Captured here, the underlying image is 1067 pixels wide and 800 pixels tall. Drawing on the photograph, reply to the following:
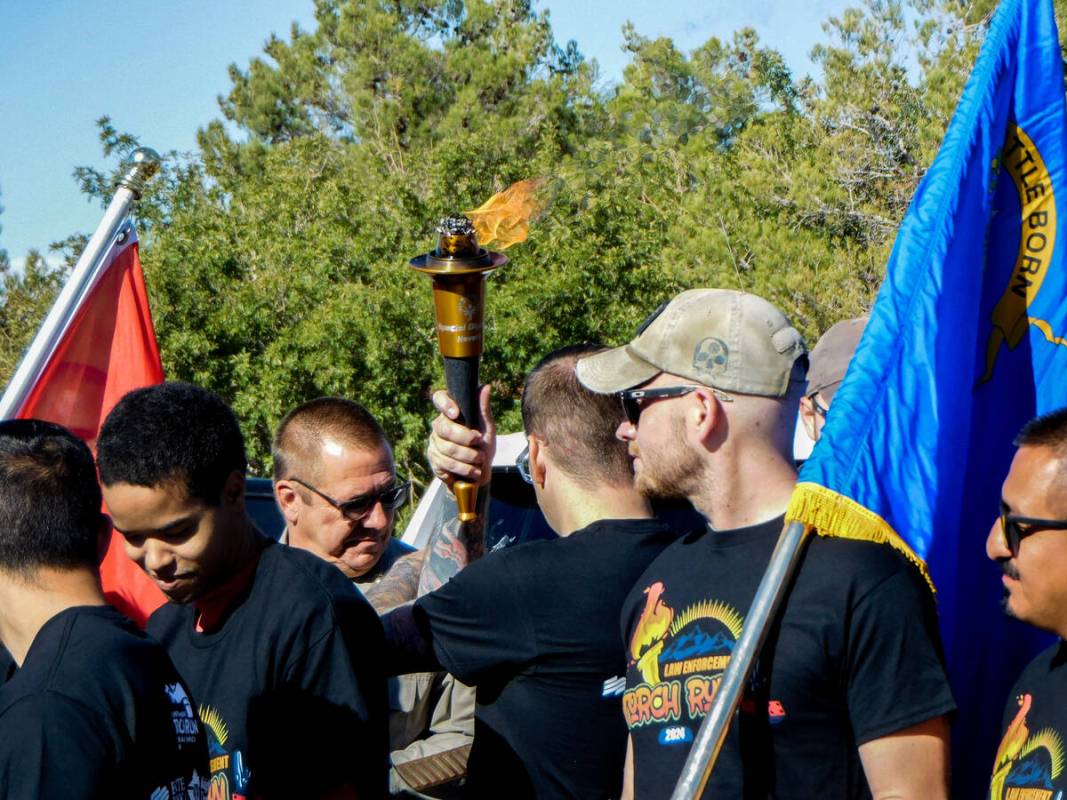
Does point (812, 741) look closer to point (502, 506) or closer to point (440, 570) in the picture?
point (440, 570)

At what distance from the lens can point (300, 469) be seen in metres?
4.11

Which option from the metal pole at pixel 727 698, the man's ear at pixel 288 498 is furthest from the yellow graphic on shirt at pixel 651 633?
the man's ear at pixel 288 498

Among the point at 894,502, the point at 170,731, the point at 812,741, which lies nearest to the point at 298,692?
the point at 170,731

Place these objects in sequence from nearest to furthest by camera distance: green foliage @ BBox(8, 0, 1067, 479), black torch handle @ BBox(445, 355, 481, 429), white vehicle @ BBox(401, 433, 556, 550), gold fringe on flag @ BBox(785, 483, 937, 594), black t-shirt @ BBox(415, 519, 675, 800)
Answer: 1. gold fringe on flag @ BBox(785, 483, 937, 594)
2. black t-shirt @ BBox(415, 519, 675, 800)
3. black torch handle @ BBox(445, 355, 481, 429)
4. white vehicle @ BBox(401, 433, 556, 550)
5. green foliage @ BBox(8, 0, 1067, 479)

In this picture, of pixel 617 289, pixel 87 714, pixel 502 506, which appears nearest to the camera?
pixel 87 714

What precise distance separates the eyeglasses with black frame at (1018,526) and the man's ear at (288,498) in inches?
88.0

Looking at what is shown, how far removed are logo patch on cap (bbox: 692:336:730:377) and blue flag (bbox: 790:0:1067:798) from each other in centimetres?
30

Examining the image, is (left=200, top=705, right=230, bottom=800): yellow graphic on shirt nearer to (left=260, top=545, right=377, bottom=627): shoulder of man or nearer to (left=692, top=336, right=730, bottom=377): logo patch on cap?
(left=260, top=545, right=377, bottom=627): shoulder of man

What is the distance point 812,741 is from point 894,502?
656 millimetres

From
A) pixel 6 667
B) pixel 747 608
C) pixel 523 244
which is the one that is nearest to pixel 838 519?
pixel 747 608

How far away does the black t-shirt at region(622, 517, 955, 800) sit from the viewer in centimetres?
244

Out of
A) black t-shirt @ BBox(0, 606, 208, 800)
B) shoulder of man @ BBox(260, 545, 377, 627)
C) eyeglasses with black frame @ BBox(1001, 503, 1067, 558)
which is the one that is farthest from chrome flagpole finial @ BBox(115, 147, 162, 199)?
eyeglasses with black frame @ BBox(1001, 503, 1067, 558)

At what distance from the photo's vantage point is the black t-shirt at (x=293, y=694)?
2.85m

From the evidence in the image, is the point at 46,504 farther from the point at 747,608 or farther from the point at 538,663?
the point at 747,608
